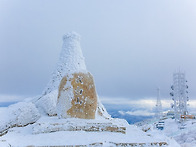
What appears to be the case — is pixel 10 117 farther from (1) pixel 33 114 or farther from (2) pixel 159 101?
(2) pixel 159 101

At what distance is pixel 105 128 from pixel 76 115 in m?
2.03

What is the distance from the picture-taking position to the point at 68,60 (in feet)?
51.8

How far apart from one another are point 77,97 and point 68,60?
6.45 meters

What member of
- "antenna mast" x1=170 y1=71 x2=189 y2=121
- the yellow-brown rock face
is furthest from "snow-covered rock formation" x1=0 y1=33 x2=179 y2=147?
"antenna mast" x1=170 y1=71 x2=189 y2=121

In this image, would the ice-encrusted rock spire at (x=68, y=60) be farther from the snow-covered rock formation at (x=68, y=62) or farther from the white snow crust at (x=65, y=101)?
the white snow crust at (x=65, y=101)

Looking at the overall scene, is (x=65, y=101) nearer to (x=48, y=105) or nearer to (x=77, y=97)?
(x=77, y=97)

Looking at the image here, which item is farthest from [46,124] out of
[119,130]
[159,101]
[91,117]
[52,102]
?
[159,101]

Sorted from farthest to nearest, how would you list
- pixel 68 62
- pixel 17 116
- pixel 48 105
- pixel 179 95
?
1. pixel 179 95
2. pixel 68 62
3. pixel 48 105
4. pixel 17 116

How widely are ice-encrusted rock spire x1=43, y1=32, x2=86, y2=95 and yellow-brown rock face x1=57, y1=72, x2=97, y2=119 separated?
16.9 feet

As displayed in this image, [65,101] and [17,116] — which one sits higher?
[65,101]

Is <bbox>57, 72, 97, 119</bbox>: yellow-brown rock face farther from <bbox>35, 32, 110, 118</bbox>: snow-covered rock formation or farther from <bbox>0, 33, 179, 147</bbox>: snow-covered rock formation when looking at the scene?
<bbox>35, 32, 110, 118</bbox>: snow-covered rock formation

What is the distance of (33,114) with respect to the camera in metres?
12.9

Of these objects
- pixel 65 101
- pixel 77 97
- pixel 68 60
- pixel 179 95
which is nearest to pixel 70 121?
pixel 65 101

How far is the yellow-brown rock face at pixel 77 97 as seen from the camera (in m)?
9.84
